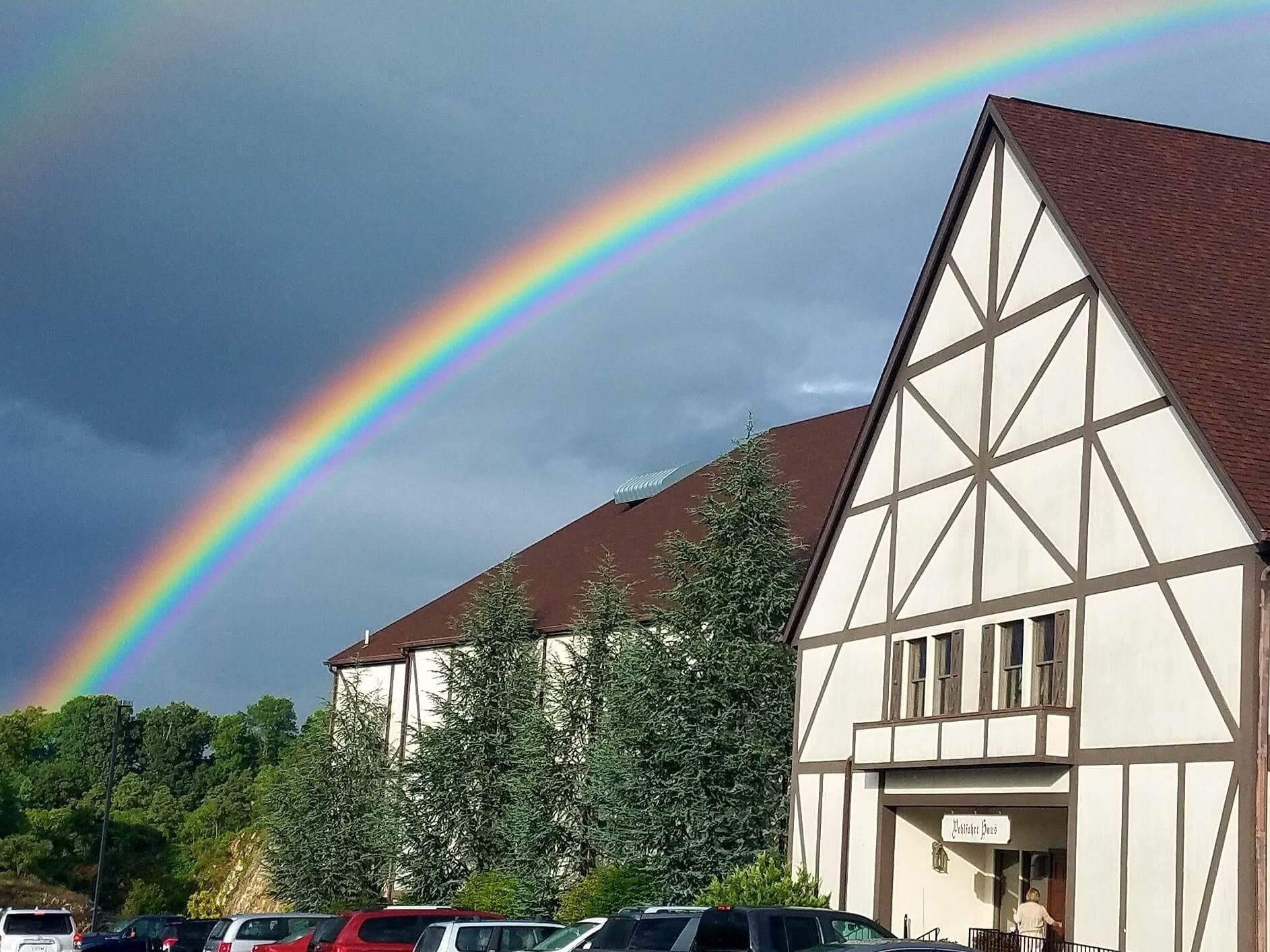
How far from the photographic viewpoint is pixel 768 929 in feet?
65.6

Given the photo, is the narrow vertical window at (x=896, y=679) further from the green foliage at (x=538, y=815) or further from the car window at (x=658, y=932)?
the green foliage at (x=538, y=815)

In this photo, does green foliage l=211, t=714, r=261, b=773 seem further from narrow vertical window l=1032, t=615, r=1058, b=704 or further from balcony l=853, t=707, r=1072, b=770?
narrow vertical window l=1032, t=615, r=1058, b=704

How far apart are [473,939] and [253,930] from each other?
26.3 ft

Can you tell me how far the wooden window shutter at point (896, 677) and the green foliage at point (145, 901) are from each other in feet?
152

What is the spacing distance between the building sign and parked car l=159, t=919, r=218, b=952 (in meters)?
16.7

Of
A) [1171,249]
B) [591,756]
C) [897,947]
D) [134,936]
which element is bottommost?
[134,936]

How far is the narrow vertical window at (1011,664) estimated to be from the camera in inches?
1045

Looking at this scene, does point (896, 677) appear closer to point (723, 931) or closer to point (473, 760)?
point (723, 931)

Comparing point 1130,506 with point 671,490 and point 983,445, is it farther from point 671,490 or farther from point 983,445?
point 671,490

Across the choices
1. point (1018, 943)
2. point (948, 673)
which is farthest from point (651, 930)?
point (948, 673)

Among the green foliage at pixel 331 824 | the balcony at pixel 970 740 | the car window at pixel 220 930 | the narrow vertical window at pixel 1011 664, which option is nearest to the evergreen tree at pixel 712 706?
the balcony at pixel 970 740

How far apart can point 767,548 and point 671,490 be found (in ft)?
59.1

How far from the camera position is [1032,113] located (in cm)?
3019

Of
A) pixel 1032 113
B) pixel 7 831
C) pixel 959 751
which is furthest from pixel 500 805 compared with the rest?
pixel 7 831
